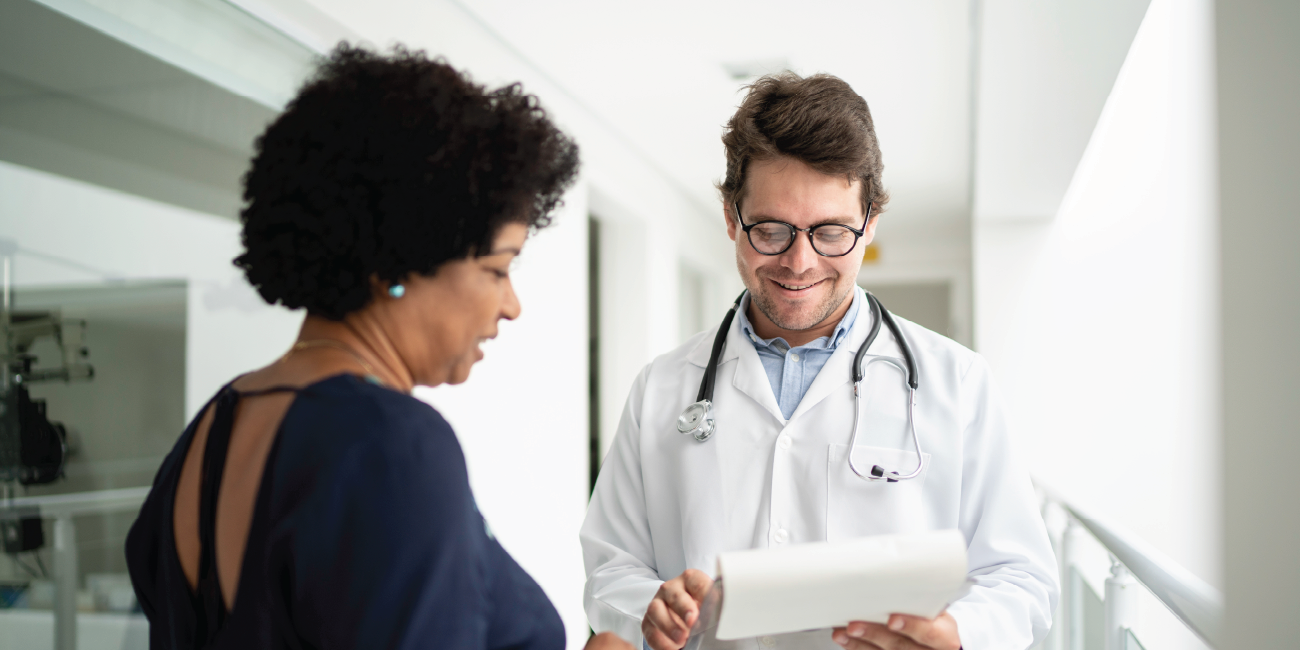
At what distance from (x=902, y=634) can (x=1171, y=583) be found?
1.86ft

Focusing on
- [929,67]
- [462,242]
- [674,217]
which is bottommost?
[462,242]

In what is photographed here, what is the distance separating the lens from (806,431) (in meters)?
1.45

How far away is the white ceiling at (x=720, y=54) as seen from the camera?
344 centimetres

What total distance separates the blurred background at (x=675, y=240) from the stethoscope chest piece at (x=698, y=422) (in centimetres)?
74

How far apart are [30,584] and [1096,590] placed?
2.53 metres

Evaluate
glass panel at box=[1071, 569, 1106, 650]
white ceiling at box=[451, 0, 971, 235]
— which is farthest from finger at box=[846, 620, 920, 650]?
white ceiling at box=[451, 0, 971, 235]

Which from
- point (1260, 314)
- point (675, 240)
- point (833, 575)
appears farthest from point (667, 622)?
point (675, 240)

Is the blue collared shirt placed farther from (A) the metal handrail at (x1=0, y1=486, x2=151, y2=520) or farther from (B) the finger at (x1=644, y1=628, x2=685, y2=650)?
(A) the metal handrail at (x1=0, y1=486, x2=151, y2=520)

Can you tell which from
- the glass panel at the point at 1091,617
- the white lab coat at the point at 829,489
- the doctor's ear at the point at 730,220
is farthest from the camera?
the glass panel at the point at 1091,617

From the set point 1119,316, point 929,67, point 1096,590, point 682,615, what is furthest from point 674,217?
point 682,615

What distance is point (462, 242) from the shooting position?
0.84 meters

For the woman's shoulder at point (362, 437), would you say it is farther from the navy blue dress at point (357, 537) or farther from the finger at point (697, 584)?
the finger at point (697, 584)

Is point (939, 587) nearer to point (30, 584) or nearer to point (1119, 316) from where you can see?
point (30, 584)

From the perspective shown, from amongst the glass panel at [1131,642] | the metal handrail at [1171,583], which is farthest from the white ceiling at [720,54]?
the glass panel at [1131,642]
